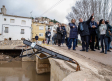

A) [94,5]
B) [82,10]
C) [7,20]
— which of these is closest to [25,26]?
[7,20]

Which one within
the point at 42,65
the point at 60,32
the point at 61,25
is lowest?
the point at 42,65

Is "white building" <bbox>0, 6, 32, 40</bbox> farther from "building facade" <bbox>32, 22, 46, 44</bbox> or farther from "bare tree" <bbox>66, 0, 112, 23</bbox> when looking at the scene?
"bare tree" <bbox>66, 0, 112, 23</bbox>

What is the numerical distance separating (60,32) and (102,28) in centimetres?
317

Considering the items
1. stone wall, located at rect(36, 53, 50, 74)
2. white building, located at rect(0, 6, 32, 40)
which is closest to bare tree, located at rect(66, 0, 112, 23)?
stone wall, located at rect(36, 53, 50, 74)

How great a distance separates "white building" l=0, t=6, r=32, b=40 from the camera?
25.1 meters

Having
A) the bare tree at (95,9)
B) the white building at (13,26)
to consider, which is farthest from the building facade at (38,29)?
the bare tree at (95,9)

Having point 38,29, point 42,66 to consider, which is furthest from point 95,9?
point 38,29

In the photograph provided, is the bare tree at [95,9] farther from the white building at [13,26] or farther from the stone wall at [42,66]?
the white building at [13,26]

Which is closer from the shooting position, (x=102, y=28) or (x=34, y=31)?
(x=102, y=28)

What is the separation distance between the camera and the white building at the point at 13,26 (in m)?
25.1

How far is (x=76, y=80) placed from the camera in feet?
5.21

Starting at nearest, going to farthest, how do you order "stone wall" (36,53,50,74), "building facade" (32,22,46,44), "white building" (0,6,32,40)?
"stone wall" (36,53,50,74)
"white building" (0,6,32,40)
"building facade" (32,22,46,44)

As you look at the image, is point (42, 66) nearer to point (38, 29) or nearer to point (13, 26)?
point (13, 26)

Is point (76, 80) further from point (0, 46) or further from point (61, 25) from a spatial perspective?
point (0, 46)
